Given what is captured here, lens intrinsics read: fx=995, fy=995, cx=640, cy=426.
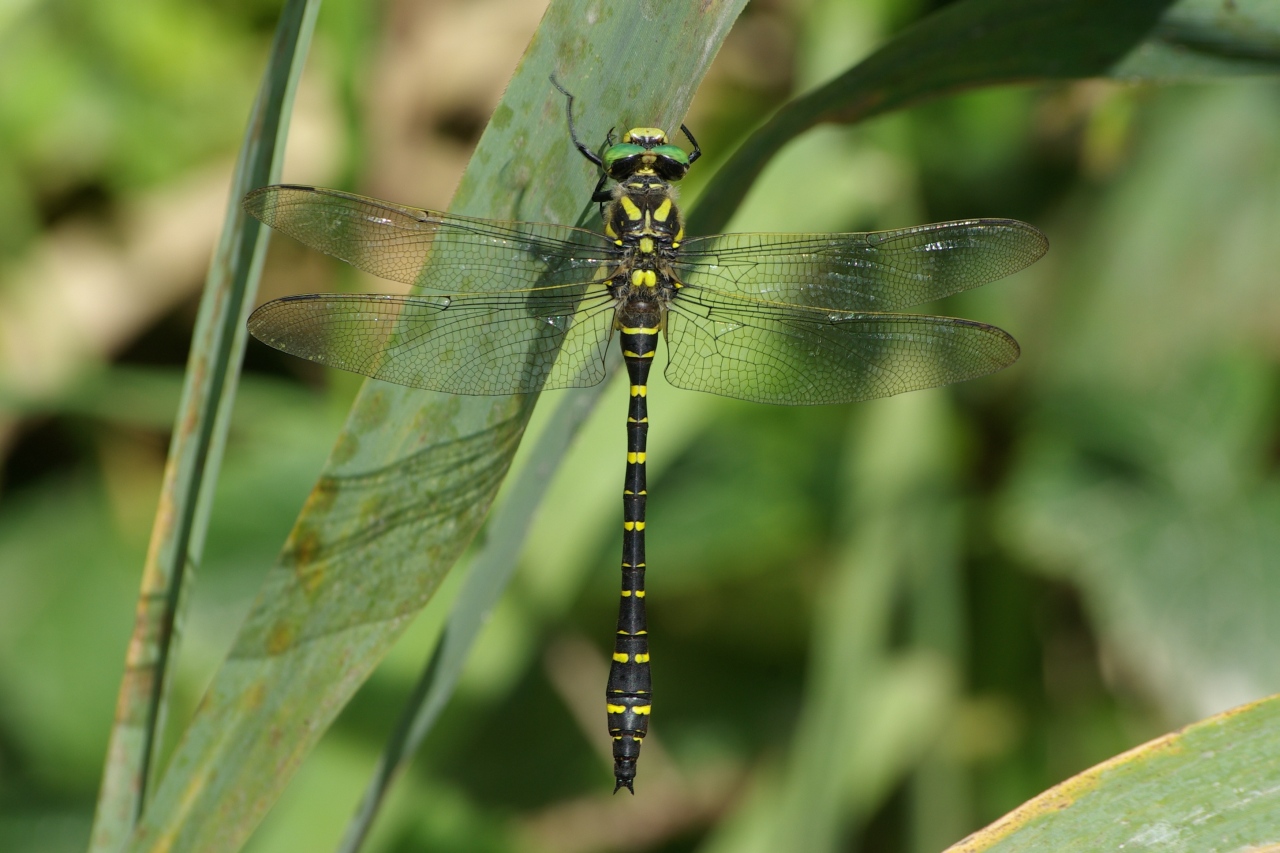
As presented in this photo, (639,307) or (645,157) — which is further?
(639,307)

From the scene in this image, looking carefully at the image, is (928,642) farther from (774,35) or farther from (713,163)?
(774,35)

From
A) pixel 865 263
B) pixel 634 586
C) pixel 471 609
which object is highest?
pixel 865 263

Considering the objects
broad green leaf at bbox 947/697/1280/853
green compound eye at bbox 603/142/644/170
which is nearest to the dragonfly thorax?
green compound eye at bbox 603/142/644/170

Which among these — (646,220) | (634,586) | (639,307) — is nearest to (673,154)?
(646,220)

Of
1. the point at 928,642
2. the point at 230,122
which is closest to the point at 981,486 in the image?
the point at 928,642

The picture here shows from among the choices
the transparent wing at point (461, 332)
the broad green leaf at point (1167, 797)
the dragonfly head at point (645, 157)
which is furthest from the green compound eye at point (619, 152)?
the broad green leaf at point (1167, 797)

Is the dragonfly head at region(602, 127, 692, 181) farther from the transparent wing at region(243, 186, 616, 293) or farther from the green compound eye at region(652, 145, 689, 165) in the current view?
the transparent wing at region(243, 186, 616, 293)

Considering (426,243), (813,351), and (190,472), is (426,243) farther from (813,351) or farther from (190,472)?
(813,351)
